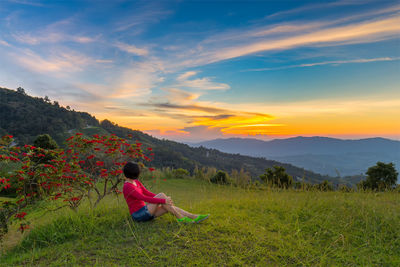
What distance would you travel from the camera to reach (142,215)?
4.49 meters

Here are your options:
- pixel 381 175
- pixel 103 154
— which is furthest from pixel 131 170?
pixel 381 175

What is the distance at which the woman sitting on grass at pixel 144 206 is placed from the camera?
14.3 ft

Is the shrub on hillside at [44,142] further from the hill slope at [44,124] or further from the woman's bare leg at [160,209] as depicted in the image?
the hill slope at [44,124]

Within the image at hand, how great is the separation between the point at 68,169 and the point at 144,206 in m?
2.63

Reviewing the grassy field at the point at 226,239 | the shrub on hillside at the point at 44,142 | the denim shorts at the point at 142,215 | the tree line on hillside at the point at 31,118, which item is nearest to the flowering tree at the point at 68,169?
the grassy field at the point at 226,239

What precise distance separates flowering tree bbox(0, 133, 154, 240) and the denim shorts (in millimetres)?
1625

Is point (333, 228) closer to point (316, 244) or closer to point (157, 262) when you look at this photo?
point (316, 244)

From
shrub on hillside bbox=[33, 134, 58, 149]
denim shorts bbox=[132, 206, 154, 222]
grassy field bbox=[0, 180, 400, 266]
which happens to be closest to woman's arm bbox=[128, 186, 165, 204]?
denim shorts bbox=[132, 206, 154, 222]

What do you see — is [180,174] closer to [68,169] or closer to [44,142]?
[44,142]

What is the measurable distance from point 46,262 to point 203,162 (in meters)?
59.5

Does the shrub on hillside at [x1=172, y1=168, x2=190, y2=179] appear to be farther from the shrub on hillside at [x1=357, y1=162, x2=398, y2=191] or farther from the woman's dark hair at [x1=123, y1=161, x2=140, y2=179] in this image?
the woman's dark hair at [x1=123, y1=161, x2=140, y2=179]

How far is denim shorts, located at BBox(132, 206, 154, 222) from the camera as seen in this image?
447 centimetres

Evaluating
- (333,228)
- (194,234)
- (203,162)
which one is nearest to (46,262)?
(194,234)

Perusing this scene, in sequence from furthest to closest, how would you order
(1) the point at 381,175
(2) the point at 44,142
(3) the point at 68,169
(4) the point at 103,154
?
(1) the point at 381,175 < (2) the point at 44,142 < (4) the point at 103,154 < (3) the point at 68,169
